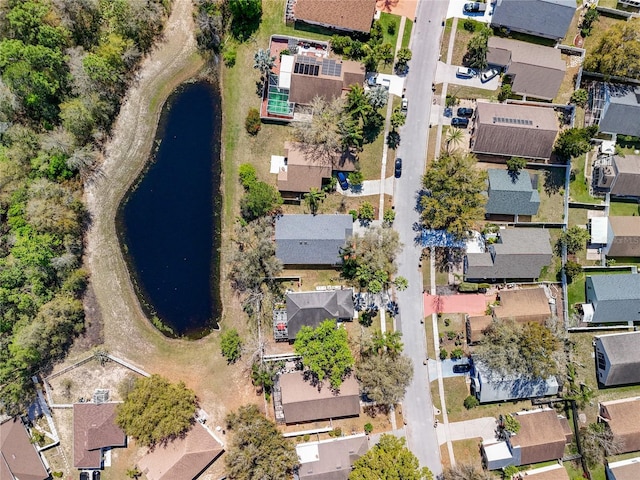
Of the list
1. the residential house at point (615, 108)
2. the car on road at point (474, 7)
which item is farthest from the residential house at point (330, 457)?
the car on road at point (474, 7)

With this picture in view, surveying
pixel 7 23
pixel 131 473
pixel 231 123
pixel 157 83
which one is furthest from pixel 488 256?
pixel 7 23

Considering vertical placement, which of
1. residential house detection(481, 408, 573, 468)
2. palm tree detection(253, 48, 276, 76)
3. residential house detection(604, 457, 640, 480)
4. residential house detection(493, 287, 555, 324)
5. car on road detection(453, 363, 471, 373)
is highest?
palm tree detection(253, 48, 276, 76)

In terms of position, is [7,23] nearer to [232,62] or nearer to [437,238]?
[232,62]

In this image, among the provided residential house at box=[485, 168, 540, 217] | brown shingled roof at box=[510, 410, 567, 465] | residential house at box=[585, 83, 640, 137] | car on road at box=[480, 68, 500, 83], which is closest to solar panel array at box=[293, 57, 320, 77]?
car on road at box=[480, 68, 500, 83]

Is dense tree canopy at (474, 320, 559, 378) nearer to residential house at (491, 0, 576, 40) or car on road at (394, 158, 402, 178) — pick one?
car on road at (394, 158, 402, 178)

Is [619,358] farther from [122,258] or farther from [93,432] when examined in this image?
[93,432]

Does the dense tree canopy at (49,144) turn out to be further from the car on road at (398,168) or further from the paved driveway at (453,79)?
the paved driveway at (453,79)
